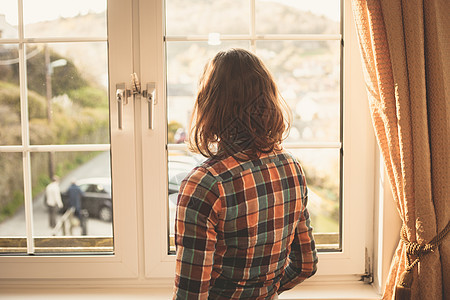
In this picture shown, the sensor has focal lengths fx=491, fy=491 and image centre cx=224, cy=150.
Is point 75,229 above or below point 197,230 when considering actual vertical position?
below

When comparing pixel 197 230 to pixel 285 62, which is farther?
pixel 285 62

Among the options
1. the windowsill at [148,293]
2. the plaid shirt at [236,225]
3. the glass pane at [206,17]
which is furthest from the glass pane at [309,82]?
the plaid shirt at [236,225]

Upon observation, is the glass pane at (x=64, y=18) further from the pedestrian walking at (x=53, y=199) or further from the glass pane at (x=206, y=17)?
the pedestrian walking at (x=53, y=199)

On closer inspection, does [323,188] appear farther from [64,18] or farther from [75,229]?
[64,18]

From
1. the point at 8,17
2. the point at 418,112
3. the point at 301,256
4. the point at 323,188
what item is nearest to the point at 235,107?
the point at 301,256

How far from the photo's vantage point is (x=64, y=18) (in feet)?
5.88

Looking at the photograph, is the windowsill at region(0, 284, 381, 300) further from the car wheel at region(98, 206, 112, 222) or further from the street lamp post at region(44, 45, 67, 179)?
the street lamp post at region(44, 45, 67, 179)

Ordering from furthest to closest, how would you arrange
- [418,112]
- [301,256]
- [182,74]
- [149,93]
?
[182,74]
[149,93]
[418,112]
[301,256]

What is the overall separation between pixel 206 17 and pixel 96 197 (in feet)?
2.58

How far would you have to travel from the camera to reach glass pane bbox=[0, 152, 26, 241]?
183 centimetres

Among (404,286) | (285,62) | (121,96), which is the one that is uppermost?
(285,62)

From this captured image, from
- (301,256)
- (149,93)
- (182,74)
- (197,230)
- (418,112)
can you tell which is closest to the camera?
(197,230)

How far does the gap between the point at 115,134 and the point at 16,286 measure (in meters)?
0.70

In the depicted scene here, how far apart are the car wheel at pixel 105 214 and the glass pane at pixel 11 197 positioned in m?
0.29
